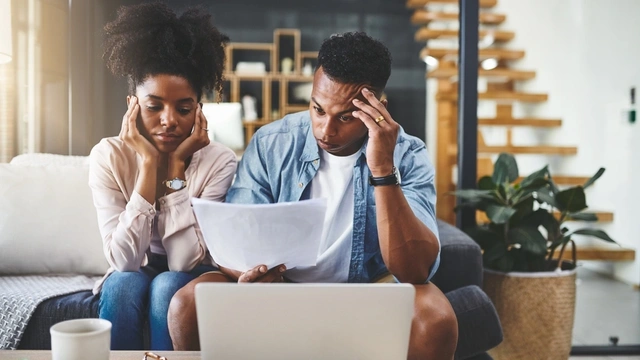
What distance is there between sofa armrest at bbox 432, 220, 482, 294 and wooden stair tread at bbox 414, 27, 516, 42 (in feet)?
2.79

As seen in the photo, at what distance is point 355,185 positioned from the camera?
1.62 metres

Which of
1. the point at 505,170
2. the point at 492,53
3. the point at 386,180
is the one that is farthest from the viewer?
the point at 492,53

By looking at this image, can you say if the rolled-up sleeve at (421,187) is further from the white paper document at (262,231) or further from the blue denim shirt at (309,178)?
the white paper document at (262,231)

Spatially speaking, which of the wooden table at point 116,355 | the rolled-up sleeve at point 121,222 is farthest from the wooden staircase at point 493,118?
the wooden table at point 116,355

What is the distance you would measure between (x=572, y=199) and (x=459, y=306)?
2.57 ft

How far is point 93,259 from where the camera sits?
1.92m

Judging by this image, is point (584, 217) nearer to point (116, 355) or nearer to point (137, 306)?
point (137, 306)

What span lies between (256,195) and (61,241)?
74 centimetres

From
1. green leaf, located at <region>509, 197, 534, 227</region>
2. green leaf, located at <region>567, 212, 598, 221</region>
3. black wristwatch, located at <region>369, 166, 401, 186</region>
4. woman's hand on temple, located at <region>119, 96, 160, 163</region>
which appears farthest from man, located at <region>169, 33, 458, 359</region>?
green leaf, located at <region>567, 212, 598, 221</region>

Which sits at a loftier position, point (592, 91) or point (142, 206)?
point (592, 91)

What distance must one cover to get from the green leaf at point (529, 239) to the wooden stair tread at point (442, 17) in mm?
878

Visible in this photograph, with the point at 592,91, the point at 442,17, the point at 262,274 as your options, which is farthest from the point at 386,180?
the point at 592,91

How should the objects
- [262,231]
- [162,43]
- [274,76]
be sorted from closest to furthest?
[262,231] → [162,43] → [274,76]

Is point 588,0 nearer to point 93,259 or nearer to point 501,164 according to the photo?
point 501,164
